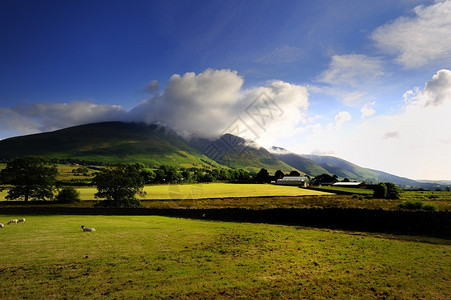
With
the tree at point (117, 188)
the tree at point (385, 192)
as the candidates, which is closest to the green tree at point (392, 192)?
the tree at point (385, 192)

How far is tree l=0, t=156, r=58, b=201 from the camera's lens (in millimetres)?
51312

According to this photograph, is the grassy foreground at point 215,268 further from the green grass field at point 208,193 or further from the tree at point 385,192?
the green grass field at point 208,193

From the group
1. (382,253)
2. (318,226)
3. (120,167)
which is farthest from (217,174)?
(382,253)

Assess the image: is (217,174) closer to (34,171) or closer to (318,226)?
(34,171)

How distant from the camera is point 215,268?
1267 centimetres

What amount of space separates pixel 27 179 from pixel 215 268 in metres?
61.3

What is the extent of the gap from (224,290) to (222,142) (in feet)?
46.2

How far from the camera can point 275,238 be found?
832 inches

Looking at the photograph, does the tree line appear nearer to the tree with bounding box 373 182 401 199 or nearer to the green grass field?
the tree with bounding box 373 182 401 199

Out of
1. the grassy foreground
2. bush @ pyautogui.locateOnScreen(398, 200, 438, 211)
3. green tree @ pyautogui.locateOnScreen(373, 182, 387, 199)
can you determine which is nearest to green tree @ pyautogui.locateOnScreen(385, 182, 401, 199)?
green tree @ pyautogui.locateOnScreen(373, 182, 387, 199)

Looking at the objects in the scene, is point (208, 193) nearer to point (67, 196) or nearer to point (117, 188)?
point (117, 188)

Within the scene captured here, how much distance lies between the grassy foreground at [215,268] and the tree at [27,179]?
4140 centimetres

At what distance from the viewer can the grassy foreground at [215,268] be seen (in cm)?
995

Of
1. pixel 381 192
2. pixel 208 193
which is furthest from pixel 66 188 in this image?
pixel 381 192
